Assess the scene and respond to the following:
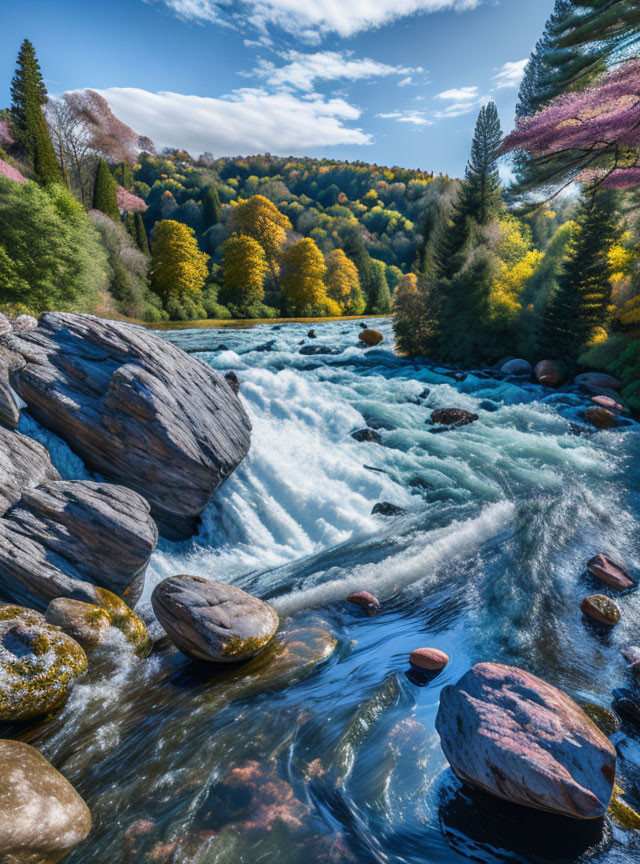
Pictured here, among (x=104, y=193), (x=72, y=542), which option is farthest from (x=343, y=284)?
(x=72, y=542)

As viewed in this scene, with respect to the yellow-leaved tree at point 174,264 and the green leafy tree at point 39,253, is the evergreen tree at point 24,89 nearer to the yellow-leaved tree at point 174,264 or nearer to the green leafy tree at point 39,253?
the yellow-leaved tree at point 174,264

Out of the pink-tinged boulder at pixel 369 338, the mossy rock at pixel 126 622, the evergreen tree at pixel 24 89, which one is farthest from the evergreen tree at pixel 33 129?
the mossy rock at pixel 126 622

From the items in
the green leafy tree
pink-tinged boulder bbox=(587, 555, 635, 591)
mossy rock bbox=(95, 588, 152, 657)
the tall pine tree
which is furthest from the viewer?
the tall pine tree

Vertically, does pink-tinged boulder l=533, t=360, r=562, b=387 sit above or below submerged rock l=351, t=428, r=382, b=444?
above

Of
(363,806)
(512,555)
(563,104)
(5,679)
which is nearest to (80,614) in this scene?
(5,679)

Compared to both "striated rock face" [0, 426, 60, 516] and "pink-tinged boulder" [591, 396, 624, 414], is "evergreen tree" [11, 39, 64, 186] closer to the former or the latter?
"striated rock face" [0, 426, 60, 516]

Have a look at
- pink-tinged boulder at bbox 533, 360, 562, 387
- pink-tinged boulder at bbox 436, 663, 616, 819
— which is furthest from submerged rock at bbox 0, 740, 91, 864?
pink-tinged boulder at bbox 533, 360, 562, 387

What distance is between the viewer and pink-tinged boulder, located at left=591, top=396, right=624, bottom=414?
13.3 metres

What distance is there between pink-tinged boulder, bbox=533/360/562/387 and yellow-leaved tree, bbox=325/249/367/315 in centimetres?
3153

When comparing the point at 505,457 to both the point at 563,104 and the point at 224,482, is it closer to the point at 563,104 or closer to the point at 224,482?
the point at 224,482

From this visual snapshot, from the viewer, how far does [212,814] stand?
2.79 metres

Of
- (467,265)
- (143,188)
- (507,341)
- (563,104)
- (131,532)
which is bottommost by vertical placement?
(131,532)

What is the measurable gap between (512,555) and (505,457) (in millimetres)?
4335

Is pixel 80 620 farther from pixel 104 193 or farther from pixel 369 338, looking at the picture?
pixel 104 193
